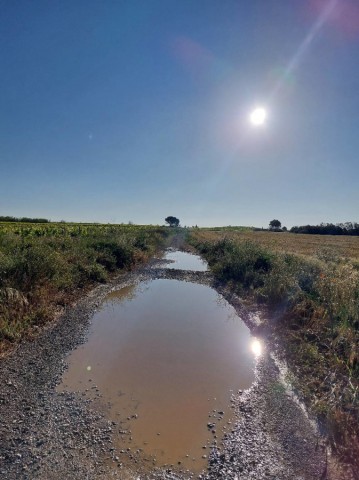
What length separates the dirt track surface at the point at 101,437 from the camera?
13.4 ft

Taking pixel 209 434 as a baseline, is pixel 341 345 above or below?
above

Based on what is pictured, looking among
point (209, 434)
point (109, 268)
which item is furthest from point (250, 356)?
point (109, 268)

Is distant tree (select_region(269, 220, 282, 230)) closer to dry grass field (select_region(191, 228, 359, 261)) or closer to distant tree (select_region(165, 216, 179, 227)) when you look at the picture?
distant tree (select_region(165, 216, 179, 227))

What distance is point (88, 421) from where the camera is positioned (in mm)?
5055

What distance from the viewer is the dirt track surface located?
4.09 metres

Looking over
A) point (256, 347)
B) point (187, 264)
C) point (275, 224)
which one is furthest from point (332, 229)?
point (256, 347)

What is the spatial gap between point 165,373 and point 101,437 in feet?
7.93

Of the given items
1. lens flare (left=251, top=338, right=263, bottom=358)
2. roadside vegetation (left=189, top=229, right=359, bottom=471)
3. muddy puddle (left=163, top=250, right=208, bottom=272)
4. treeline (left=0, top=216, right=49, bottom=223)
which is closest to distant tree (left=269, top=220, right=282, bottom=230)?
treeline (left=0, top=216, right=49, bottom=223)

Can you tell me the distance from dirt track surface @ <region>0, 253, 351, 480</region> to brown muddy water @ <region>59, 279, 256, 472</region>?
23 centimetres

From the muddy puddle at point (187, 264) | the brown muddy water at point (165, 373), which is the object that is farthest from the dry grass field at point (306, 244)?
the brown muddy water at point (165, 373)

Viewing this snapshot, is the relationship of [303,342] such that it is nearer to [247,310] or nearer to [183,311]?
[247,310]

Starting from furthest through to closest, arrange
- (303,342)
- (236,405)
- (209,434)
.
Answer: (303,342) → (236,405) → (209,434)

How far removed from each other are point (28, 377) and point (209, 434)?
12.5 feet

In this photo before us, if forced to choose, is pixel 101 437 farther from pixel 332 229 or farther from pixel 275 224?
pixel 275 224
